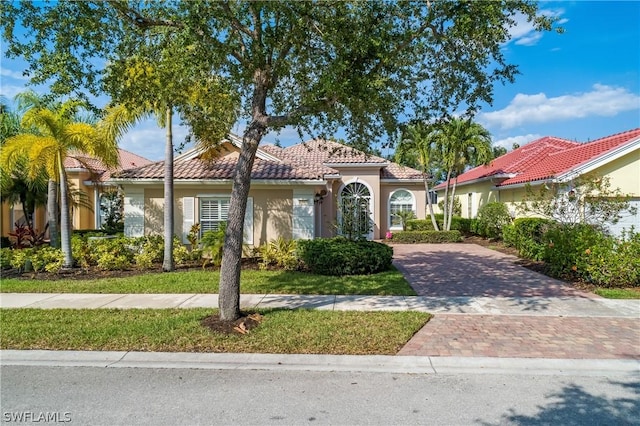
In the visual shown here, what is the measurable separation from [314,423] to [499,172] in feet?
65.0

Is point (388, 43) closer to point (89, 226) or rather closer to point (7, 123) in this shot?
point (7, 123)

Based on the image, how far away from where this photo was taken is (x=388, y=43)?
6.38m

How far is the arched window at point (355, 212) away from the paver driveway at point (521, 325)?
2.56 metres

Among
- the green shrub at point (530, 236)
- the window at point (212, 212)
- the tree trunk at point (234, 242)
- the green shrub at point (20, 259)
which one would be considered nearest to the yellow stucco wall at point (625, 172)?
the green shrub at point (530, 236)

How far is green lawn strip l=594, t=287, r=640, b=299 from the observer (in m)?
8.91

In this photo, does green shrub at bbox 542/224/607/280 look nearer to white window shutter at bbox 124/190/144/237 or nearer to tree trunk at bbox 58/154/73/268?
white window shutter at bbox 124/190/144/237

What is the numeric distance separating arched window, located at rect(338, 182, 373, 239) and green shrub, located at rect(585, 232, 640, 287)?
6.30 meters

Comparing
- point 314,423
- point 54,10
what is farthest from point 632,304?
point 54,10

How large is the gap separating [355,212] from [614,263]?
25.7 ft

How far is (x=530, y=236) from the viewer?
47.1ft

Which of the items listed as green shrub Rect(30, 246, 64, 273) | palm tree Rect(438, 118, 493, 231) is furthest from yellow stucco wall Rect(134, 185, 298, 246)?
palm tree Rect(438, 118, 493, 231)

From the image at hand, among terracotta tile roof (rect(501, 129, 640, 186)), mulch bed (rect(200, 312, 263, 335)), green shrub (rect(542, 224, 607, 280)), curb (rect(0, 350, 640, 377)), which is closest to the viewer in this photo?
curb (rect(0, 350, 640, 377))

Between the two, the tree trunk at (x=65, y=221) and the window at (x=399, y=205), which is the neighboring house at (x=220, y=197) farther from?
the window at (x=399, y=205)

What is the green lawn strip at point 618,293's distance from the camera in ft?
29.2
